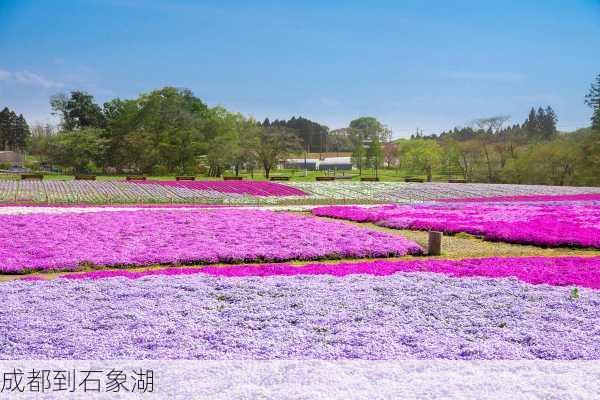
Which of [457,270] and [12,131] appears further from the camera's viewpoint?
[12,131]

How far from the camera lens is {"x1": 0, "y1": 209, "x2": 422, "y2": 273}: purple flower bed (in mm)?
14461

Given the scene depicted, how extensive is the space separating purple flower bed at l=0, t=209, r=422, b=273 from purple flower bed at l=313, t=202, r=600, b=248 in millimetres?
3602

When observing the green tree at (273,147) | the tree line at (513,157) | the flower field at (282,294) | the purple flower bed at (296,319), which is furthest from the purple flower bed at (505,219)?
the green tree at (273,147)

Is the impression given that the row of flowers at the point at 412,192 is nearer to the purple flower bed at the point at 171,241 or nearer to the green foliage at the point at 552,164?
the purple flower bed at the point at 171,241

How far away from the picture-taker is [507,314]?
30.6 ft

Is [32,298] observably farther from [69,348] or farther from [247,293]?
[247,293]

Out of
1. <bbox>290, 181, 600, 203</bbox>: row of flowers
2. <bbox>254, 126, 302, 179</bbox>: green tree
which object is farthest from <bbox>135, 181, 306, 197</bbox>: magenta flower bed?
<bbox>254, 126, 302, 179</bbox>: green tree

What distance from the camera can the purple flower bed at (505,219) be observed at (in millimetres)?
18312

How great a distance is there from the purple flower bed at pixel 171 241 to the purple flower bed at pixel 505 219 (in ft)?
11.8

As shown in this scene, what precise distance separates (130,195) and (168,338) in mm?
27803

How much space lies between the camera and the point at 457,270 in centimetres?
1284

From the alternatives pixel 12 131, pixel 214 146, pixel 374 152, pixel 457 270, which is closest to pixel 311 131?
pixel 374 152

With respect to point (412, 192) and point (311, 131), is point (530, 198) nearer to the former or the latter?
point (412, 192)

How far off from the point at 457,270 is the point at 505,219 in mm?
11091
